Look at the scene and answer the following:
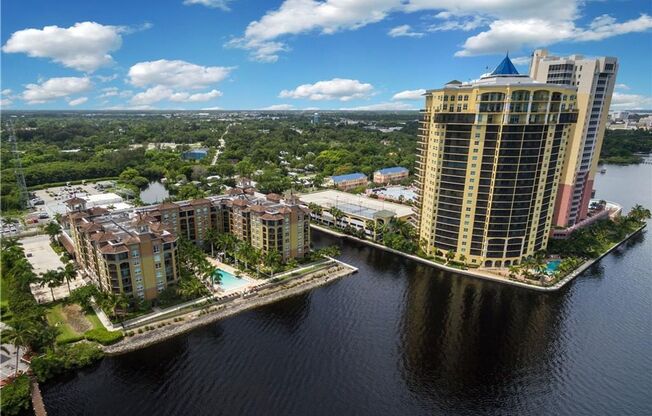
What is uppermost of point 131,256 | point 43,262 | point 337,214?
point 131,256

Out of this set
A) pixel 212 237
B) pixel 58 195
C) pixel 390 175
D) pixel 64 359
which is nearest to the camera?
pixel 64 359

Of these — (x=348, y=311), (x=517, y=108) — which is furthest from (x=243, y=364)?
(x=517, y=108)

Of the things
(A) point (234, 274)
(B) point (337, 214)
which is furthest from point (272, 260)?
(B) point (337, 214)

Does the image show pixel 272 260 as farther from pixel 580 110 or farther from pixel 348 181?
pixel 348 181

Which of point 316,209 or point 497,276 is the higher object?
point 316,209

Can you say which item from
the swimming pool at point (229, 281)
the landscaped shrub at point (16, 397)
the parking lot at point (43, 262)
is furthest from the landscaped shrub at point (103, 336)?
the swimming pool at point (229, 281)

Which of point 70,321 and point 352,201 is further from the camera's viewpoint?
point 352,201

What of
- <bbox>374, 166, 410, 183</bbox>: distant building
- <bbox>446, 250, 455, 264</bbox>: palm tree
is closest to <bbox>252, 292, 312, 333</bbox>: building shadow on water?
<bbox>446, 250, 455, 264</bbox>: palm tree

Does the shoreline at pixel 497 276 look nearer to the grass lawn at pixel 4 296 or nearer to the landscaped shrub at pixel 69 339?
the landscaped shrub at pixel 69 339
